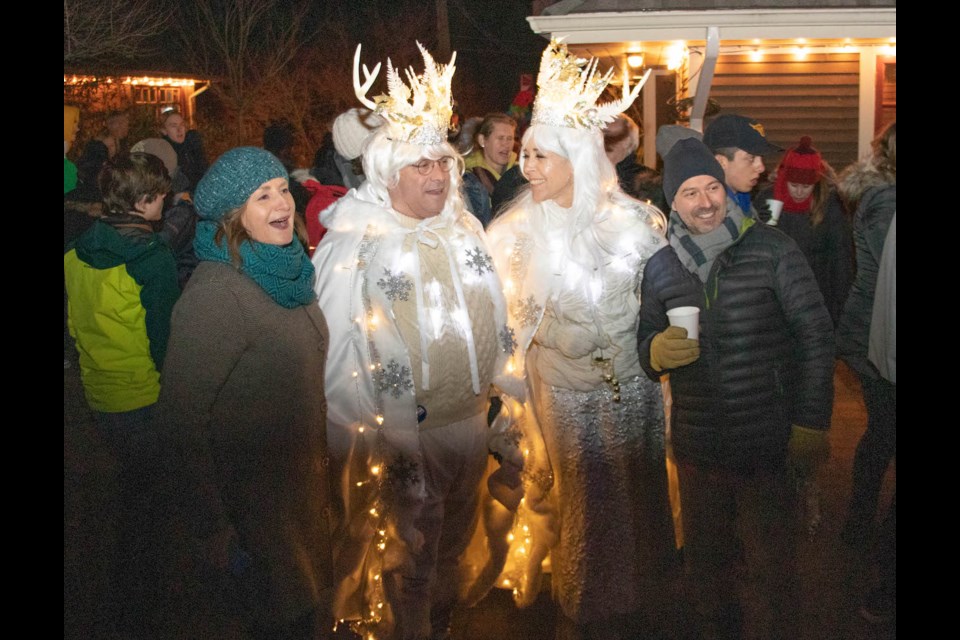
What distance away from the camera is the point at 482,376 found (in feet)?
13.5

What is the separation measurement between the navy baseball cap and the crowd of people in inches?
0.5

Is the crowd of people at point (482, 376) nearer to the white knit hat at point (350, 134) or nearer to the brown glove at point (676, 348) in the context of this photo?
the brown glove at point (676, 348)

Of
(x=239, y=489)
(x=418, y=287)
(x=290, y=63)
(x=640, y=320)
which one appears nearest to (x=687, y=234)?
(x=640, y=320)

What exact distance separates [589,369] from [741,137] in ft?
3.93

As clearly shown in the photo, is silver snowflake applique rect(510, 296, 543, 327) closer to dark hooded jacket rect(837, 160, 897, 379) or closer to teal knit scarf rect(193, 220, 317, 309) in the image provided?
teal knit scarf rect(193, 220, 317, 309)

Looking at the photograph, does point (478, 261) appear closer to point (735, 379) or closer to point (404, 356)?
point (404, 356)

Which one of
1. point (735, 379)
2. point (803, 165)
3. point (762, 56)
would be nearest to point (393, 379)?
point (735, 379)

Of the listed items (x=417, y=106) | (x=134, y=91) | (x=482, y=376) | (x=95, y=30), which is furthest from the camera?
(x=134, y=91)

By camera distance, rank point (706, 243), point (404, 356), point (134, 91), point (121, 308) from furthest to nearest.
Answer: point (134, 91) → point (121, 308) → point (404, 356) → point (706, 243)

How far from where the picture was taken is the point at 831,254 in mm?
6883

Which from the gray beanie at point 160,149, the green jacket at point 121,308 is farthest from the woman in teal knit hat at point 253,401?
the gray beanie at point 160,149

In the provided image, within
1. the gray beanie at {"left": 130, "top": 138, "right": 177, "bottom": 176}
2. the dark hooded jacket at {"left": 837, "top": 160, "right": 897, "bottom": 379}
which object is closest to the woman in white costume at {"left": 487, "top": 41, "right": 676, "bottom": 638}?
the dark hooded jacket at {"left": 837, "top": 160, "right": 897, "bottom": 379}
